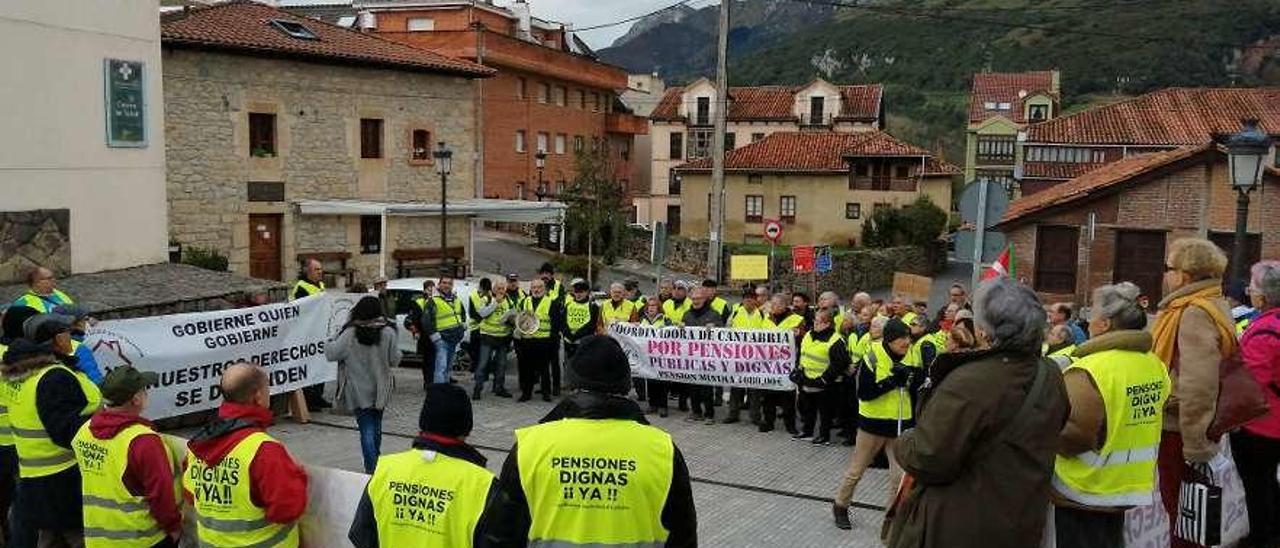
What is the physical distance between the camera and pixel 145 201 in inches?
650

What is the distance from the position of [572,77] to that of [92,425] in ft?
174

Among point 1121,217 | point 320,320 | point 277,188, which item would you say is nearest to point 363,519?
point 320,320

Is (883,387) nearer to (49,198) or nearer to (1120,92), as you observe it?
(49,198)

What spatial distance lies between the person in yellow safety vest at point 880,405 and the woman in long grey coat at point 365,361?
434 centimetres

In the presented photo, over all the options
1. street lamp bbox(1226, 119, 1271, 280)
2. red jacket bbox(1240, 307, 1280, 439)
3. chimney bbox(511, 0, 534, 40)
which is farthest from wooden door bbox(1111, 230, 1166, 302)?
chimney bbox(511, 0, 534, 40)

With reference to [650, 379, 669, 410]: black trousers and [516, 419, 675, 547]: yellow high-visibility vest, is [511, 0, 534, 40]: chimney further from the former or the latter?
[516, 419, 675, 547]: yellow high-visibility vest

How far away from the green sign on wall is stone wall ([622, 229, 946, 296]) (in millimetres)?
25651

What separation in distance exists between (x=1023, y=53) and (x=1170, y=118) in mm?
83324

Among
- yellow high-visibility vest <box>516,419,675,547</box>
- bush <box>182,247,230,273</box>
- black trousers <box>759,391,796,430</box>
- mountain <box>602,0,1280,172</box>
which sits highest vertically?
mountain <box>602,0,1280,172</box>

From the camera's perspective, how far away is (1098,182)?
32188mm

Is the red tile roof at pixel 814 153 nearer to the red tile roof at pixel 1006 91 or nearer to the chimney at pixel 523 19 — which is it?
the chimney at pixel 523 19

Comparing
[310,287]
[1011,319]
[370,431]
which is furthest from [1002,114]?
[1011,319]

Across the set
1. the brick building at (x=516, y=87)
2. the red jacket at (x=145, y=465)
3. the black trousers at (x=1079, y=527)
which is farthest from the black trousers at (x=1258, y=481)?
the brick building at (x=516, y=87)

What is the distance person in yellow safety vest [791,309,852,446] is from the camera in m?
11.7
